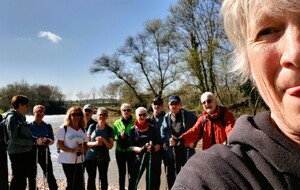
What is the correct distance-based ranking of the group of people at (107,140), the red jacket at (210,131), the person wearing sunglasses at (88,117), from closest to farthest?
the red jacket at (210,131) → the group of people at (107,140) → the person wearing sunglasses at (88,117)

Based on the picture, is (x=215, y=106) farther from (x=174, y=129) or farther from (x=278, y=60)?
(x=278, y=60)

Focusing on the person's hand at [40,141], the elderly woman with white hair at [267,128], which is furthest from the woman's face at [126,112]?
the elderly woman with white hair at [267,128]

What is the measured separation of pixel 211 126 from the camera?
216 inches

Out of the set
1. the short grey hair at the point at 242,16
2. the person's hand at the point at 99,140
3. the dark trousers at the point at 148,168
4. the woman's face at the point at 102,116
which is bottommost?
the dark trousers at the point at 148,168

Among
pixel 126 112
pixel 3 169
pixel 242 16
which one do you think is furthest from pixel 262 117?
pixel 3 169

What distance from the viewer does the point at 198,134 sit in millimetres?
5594

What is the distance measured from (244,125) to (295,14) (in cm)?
30

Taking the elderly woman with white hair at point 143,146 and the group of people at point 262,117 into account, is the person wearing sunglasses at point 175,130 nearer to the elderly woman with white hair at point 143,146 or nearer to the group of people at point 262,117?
the elderly woman with white hair at point 143,146

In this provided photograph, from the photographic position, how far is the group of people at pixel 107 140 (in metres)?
5.91

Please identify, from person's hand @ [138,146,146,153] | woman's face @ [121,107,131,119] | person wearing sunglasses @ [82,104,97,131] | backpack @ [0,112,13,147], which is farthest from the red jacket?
backpack @ [0,112,13,147]

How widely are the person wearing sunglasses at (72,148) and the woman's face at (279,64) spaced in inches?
215

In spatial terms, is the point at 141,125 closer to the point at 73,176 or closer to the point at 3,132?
the point at 73,176

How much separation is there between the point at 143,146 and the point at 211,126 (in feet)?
4.91

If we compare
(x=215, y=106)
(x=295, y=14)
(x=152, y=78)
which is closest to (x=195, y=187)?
(x=295, y=14)
